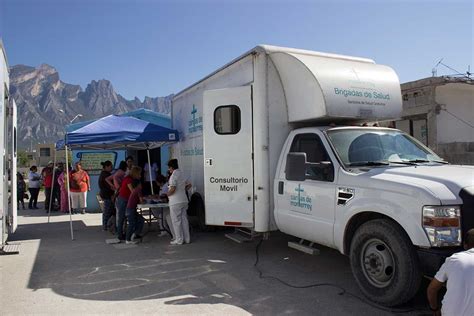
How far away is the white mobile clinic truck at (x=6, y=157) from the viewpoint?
6.99 m

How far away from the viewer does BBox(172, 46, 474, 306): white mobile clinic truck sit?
13.8ft

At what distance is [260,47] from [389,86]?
206cm

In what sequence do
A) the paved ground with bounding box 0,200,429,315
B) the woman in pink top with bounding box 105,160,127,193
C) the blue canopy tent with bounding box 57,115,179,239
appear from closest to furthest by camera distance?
1. the paved ground with bounding box 0,200,429,315
2. the blue canopy tent with bounding box 57,115,179,239
3. the woman in pink top with bounding box 105,160,127,193

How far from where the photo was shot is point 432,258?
399 cm

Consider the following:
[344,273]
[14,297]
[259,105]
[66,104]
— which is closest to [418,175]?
[344,273]

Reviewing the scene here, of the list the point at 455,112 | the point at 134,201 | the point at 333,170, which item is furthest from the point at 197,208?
the point at 455,112

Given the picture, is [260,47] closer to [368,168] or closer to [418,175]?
[368,168]

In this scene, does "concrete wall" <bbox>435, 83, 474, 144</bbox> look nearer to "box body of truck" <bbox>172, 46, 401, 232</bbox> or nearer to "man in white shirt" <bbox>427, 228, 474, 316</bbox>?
"box body of truck" <bbox>172, 46, 401, 232</bbox>

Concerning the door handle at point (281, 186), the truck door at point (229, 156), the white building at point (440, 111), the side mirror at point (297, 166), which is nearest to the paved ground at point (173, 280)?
the truck door at point (229, 156)

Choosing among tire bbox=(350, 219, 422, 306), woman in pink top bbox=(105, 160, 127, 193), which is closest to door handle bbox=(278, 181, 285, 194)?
tire bbox=(350, 219, 422, 306)

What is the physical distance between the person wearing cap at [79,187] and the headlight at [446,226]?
39.7ft

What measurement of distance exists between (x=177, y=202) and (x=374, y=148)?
403cm

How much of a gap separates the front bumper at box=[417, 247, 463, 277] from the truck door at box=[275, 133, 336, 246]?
4.24ft

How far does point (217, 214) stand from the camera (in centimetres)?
715
